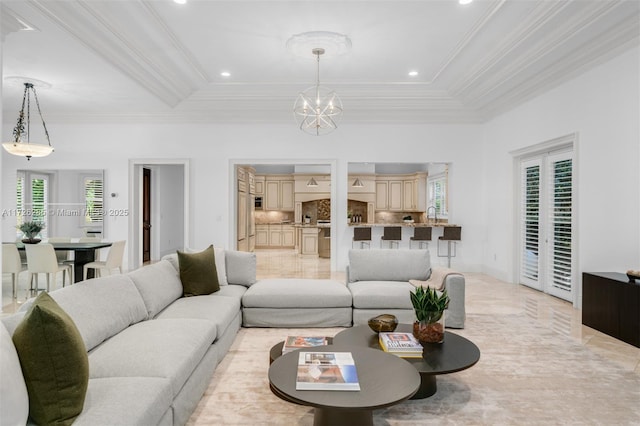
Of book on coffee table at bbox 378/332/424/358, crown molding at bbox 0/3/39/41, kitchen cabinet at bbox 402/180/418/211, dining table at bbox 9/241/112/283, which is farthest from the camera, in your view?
kitchen cabinet at bbox 402/180/418/211

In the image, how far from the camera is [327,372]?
6.89 ft

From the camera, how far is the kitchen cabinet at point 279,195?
40.7 feet

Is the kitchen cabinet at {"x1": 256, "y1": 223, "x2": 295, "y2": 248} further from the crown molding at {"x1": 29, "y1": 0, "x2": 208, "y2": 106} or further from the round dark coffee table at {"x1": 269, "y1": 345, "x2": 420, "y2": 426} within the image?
the round dark coffee table at {"x1": 269, "y1": 345, "x2": 420, "y2": 426}

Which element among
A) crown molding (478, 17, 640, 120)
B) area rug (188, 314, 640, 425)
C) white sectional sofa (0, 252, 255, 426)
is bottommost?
area rug (188, 314, 640, 425)

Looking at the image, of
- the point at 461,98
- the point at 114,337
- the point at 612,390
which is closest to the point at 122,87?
the point at 114,337

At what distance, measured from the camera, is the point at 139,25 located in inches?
169

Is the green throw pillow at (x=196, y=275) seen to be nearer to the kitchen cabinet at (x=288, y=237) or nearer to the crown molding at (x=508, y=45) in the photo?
the crown molding at (x=508, y=45)

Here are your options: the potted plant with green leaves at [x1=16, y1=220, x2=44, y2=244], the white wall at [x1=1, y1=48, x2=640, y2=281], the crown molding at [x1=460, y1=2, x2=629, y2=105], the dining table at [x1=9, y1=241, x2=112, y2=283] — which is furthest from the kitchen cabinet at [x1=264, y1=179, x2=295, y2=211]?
the potted plant with green leaves at [x1=16, y1=220, x2=44, y2=244]

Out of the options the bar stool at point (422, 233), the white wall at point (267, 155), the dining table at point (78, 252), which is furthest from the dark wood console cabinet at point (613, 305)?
the dining table at point (78, 252)

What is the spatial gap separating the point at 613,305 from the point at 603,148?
5.96 feet

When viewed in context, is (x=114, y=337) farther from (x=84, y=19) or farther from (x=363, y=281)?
(x=84, y=19)

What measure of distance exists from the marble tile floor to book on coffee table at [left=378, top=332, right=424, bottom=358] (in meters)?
1.62

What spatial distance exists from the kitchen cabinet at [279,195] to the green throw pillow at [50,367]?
35.6 ft

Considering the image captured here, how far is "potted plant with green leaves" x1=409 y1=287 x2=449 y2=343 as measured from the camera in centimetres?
272
